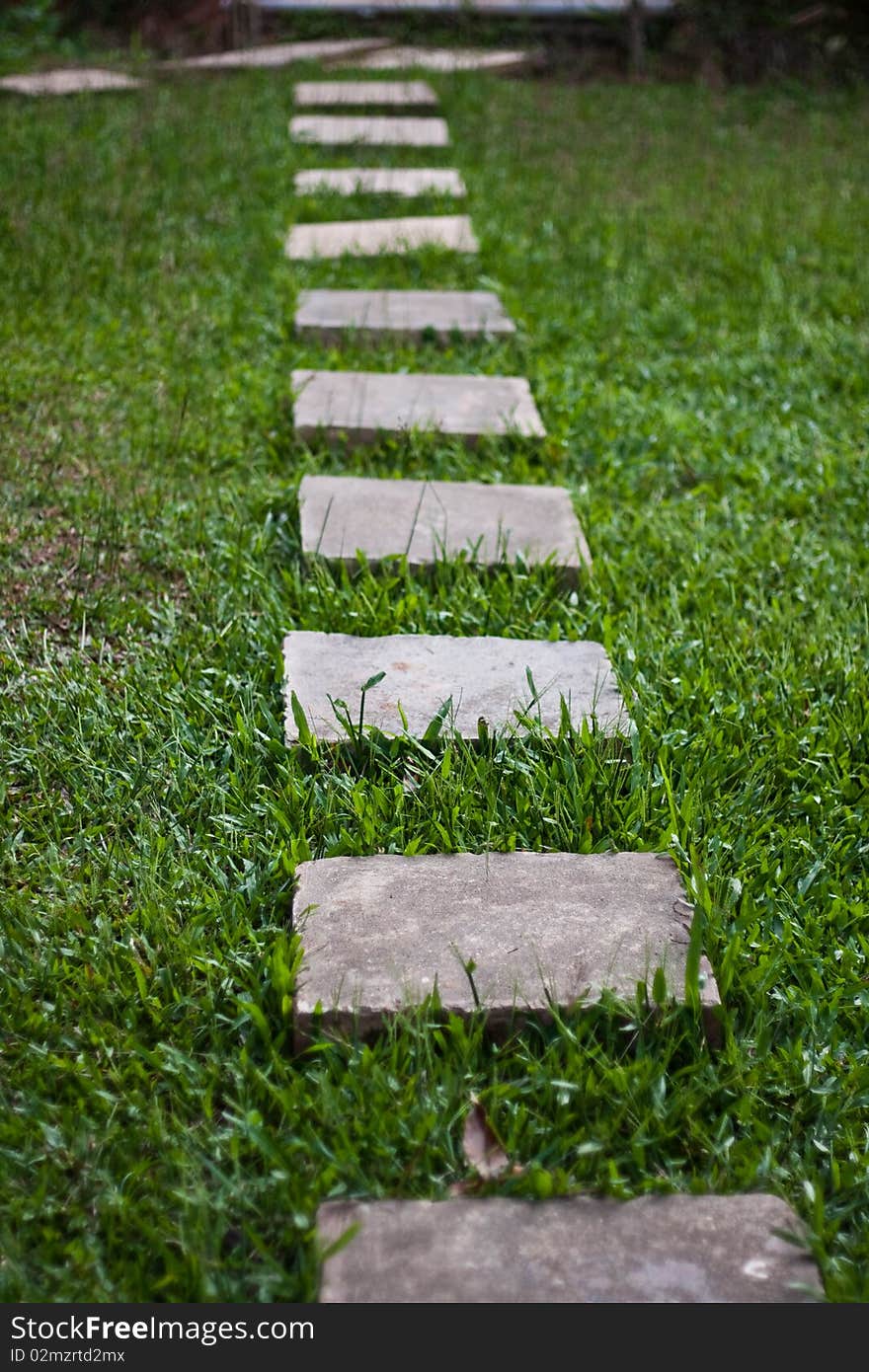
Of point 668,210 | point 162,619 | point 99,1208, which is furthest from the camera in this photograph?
point 668,210

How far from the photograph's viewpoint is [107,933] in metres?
1.79

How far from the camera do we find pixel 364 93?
697 cm

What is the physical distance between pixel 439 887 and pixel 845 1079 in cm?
59

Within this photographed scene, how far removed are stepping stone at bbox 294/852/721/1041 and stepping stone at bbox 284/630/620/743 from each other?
0.34m

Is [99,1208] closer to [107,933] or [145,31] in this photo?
[107,933]

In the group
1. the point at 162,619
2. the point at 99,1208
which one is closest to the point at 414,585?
the point at 162,619

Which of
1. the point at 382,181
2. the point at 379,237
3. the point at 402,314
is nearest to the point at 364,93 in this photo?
the point at 382,181

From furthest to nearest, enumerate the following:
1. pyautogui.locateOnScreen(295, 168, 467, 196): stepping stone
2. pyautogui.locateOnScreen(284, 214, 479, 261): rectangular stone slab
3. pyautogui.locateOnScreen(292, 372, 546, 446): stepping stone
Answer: pyautogui.locateOnScreen(295, 168, 467, 196): stepping stone → pyautogui.locateOnScreen(284, 214, 479, 261): rectangular stone slab → pyautogui.locateOnScreen(292, 372, 546, 446): stepping stone

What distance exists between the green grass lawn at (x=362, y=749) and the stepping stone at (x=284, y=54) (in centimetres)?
329

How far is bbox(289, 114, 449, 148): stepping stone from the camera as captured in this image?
241 inches

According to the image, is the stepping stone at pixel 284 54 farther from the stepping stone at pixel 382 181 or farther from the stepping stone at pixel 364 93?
the stepping stone at pixel 382 181

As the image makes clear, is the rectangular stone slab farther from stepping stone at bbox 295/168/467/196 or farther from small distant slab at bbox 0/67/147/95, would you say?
small distant slab at bbox 0/67/147/95

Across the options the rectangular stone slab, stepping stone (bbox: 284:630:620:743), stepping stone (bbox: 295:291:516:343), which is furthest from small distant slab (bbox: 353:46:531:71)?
stepping stone (bbox: 284:630:620:743)

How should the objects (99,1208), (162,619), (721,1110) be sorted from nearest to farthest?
(99,1208)
(721,1110)
(162,619)
